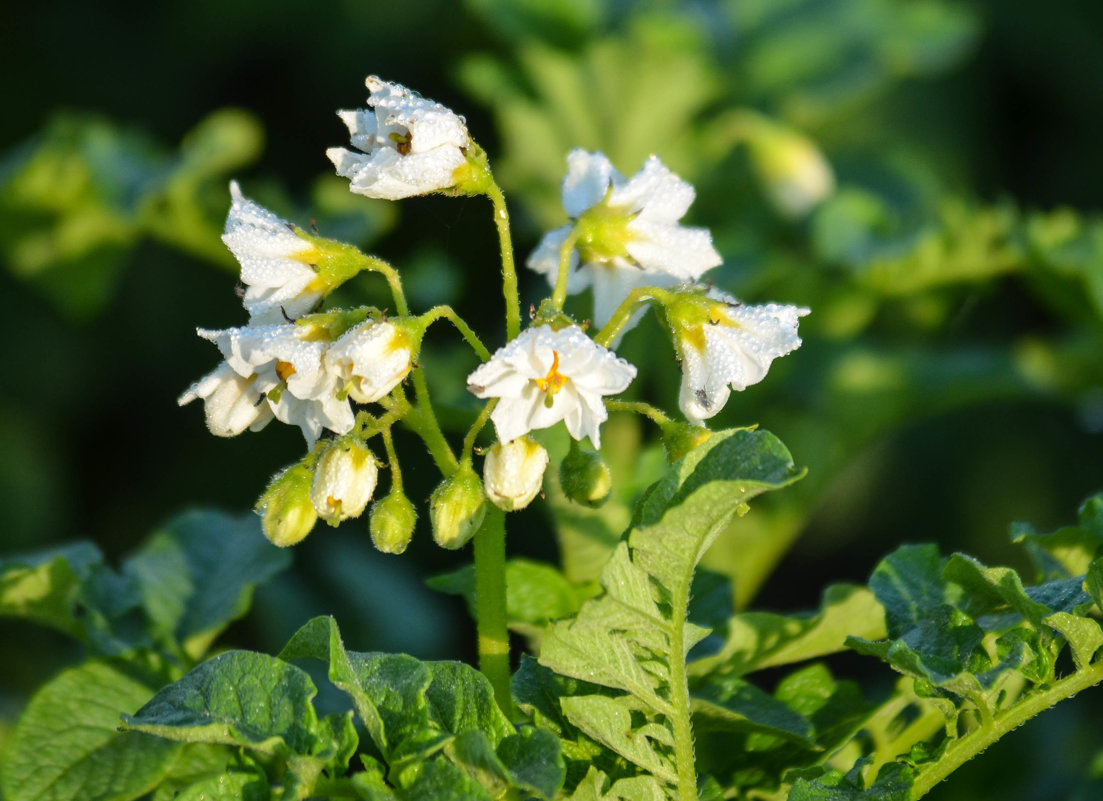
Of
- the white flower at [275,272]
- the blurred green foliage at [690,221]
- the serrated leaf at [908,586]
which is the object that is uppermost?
the white flower at [275,272]

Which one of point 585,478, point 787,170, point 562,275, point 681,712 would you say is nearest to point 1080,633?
point 681,712

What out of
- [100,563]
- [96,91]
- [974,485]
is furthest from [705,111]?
[100,563]

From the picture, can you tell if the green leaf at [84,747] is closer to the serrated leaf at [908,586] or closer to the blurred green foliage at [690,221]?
the blurred green foliage at [690,221]

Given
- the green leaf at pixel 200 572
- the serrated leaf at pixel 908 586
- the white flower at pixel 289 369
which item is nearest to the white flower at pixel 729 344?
the serrated leaf at pixel 908 586

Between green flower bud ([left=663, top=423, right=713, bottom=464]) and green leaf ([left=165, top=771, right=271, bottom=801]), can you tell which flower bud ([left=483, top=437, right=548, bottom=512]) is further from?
green leaf ([left=165, top=771, right=271, bottom=801])

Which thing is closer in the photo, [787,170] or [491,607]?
[491,607]

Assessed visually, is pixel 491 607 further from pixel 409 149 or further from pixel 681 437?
pixel 409 149
